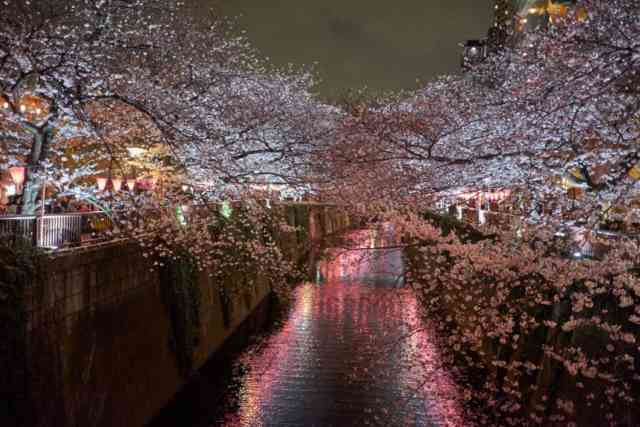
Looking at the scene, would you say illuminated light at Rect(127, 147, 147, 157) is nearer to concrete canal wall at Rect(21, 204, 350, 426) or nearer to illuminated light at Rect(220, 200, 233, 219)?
concrete canal wall at Rect(21, 204, 350, 426)

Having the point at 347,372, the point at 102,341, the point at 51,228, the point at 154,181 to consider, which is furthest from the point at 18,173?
the point at 347,372

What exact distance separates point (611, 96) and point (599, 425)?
174 inches

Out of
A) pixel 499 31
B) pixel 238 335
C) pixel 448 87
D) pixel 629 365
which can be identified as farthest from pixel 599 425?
pixel 499 31

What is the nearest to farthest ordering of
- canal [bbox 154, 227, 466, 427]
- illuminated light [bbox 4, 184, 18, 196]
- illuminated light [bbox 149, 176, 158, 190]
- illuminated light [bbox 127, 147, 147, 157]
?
canal [bbox 154, 227, 466, 427] < illuminated light [bbox 127, 147, 147, 157] < illuminated light [bbox 149, 176, 158, 190] < illuminated light [bbox 4, 184, 18, 196]

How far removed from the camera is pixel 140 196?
1216cm

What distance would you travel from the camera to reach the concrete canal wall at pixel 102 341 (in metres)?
7.98

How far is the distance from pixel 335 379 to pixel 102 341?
5851 millimetres

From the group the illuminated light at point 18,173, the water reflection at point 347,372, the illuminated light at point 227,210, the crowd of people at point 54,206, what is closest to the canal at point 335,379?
the water reflection at point 347,372

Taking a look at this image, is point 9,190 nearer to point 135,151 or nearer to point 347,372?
point 135,151

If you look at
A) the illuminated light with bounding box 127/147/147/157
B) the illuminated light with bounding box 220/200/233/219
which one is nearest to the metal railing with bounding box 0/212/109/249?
the illuminated light with bounding box 127/147/147/157

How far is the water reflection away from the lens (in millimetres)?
11758

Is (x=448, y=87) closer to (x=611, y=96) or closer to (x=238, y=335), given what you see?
(x=238, y=335)

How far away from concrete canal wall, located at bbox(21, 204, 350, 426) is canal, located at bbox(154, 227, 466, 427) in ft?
3.61

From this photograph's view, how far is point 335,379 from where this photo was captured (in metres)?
13.7
